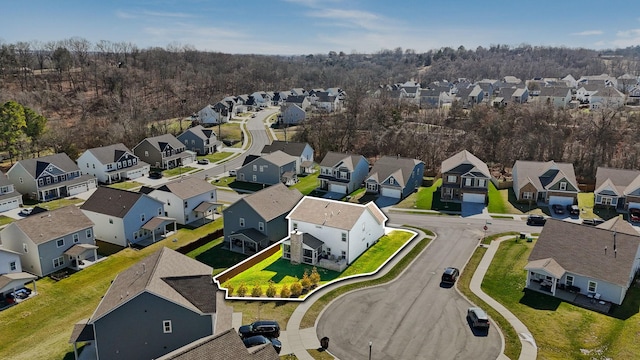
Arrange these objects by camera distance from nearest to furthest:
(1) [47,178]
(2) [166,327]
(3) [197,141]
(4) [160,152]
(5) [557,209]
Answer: (2) [166,327], (5) [557,209], (1) [47,178], (4) [160,152], (3) [197,141]

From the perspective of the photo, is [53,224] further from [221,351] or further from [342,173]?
[342,173]

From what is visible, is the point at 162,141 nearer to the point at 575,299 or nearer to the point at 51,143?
the point at 51,143

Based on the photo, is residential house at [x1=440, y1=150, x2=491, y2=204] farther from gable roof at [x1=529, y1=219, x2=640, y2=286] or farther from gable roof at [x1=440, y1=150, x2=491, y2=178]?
gable roof at [x1=529, y1=219, x2=640, y2=286]

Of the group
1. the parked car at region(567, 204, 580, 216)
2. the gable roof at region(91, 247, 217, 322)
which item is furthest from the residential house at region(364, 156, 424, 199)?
the gable roof at region(91, 247, 217, 322)

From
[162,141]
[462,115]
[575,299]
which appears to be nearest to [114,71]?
[162,141]

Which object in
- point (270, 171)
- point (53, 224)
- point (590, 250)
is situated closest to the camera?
point (590, 250)

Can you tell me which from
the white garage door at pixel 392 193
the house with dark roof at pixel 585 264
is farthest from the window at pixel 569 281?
the white garage door at pixel 392 193

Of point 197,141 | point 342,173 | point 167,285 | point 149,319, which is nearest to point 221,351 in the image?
point 149,319
